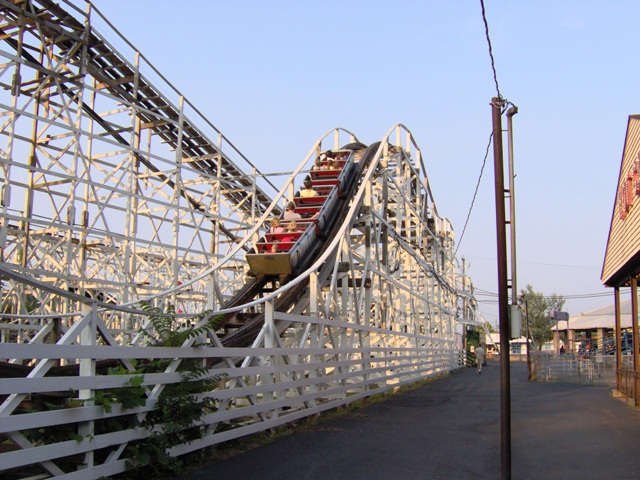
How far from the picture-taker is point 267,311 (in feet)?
34.4

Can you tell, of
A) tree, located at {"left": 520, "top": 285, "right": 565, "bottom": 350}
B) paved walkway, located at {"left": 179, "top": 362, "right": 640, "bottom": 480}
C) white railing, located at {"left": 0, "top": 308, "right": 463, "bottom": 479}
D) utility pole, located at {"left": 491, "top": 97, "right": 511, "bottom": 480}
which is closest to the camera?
white railing, located at {"left": 0, "top": 308, "right": 463, "bottom": 479}

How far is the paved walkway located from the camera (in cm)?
787

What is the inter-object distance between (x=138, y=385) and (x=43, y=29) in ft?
44.1

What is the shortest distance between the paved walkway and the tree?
59.5m

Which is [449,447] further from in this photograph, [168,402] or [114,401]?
[114,401]

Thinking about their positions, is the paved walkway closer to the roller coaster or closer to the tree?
the roller coaster

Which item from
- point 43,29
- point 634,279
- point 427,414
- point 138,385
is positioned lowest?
point 427,414

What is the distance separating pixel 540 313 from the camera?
73.9 meters

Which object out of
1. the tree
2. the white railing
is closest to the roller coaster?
the white railing

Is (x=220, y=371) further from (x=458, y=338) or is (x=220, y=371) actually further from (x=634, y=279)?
(x=458, y=338)

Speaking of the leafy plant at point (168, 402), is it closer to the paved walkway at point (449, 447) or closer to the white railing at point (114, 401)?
the white railing at point (114, 401)

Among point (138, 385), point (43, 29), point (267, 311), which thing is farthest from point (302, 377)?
point (43, 29)

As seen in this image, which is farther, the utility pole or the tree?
the tree

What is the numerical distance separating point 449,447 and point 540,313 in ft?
224
